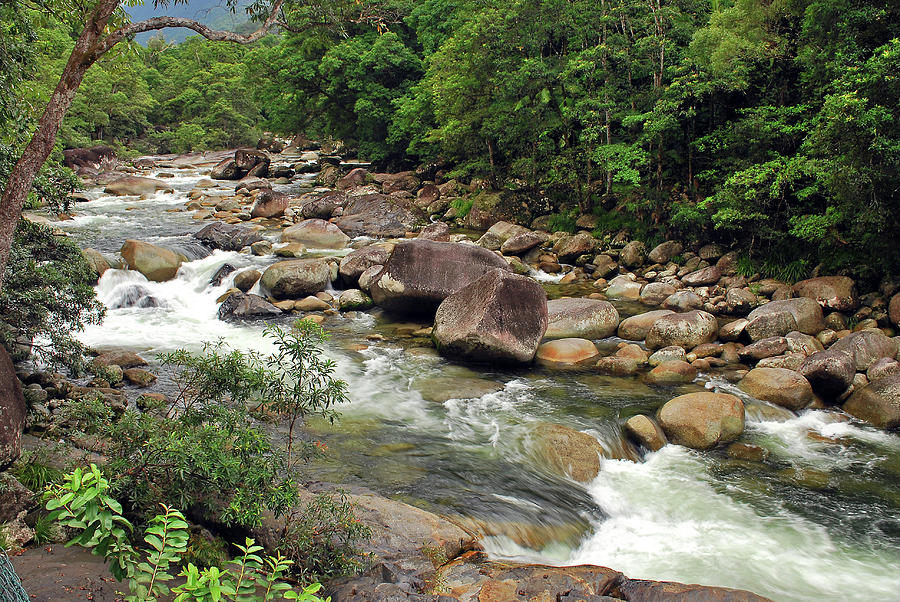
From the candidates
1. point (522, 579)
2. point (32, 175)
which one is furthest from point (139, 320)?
point (522, 579)

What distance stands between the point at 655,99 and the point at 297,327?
646 inches

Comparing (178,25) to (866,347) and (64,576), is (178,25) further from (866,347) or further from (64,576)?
(866,347)

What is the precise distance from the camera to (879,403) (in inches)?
367

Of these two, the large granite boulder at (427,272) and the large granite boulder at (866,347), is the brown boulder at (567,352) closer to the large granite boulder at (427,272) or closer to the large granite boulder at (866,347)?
the large granite boulder at (427,272)

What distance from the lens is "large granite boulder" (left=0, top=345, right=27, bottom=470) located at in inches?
205

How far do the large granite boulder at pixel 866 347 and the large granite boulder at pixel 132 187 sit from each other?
31.4 meters

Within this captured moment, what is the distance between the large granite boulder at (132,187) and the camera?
100 feet

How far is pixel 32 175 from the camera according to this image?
17.6ft

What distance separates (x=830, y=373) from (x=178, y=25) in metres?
10.8

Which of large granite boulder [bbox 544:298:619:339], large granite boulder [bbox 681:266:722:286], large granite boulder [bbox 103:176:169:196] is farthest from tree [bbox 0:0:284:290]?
large granite boulder [bbox 103:176:169:196]

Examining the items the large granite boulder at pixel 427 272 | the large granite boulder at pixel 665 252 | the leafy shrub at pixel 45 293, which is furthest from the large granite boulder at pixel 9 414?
the large granite boulder at pixel 665 252

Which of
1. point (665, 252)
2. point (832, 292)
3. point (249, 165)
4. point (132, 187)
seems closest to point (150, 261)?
point (665, 252)

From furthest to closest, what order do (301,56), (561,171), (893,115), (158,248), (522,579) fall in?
(301,56) → (561,171) → (158,248) → (893,115) → (522,579)

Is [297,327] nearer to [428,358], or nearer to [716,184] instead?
[428,358]
